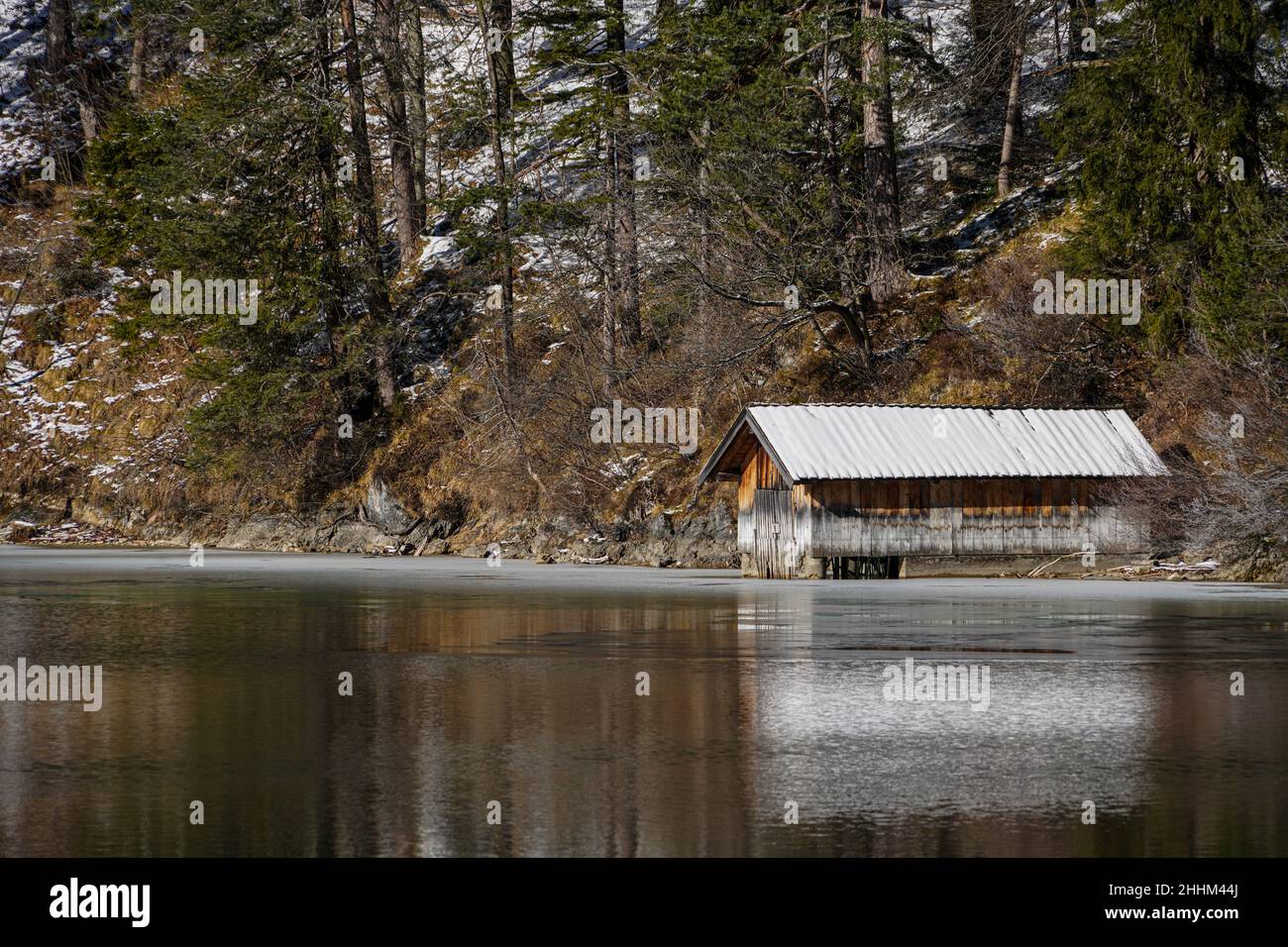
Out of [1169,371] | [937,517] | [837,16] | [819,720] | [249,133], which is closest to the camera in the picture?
[819,720]

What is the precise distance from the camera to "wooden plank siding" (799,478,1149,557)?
117ft

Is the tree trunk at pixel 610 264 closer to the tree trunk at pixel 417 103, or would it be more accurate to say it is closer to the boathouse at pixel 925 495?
the tree trunk at pixel 417 103

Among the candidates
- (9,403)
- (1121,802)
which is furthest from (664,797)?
(9,403)

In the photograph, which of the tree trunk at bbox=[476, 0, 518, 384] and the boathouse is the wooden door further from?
the tree trunk at bbox=[476, 0, 518, 384]

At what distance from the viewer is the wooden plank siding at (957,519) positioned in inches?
1404

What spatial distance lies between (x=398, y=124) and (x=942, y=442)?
32.2m

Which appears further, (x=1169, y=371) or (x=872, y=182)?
(x=872, y=182)

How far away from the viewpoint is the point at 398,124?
59.5 m

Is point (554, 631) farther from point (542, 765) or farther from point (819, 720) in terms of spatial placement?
point (542, 765)

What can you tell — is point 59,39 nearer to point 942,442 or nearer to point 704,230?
point 704,230

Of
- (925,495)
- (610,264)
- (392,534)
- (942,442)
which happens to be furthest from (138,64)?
(925,495)

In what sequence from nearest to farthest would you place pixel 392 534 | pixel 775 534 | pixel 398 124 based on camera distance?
pixel 775 534
pixel 392 534
pixel 398 124

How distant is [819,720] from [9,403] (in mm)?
59652

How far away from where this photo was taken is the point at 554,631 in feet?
69.1
